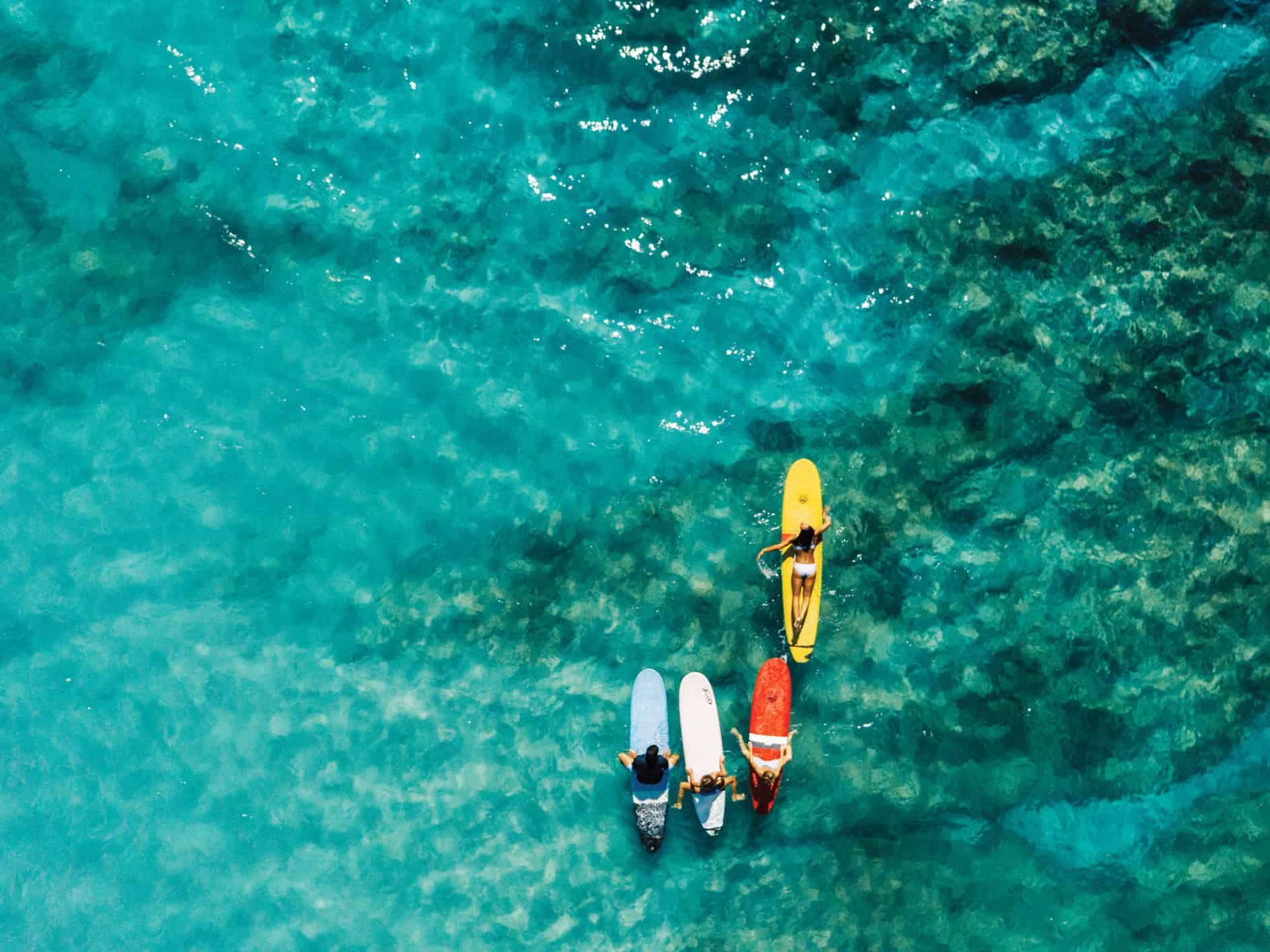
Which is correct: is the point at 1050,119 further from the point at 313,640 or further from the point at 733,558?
the point at 313,640

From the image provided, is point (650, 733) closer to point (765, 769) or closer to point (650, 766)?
point (650, 766)

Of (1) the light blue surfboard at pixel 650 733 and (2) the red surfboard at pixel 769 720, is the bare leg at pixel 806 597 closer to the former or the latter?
(2) the red surfboard at pixel 769 720

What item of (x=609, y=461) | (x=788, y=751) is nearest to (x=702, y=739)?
(x=788, y=751)

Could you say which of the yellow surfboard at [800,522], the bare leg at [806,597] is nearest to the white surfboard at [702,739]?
the yellow surfboard at [800,522]

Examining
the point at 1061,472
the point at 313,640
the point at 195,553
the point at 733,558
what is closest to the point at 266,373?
the point at 195,553

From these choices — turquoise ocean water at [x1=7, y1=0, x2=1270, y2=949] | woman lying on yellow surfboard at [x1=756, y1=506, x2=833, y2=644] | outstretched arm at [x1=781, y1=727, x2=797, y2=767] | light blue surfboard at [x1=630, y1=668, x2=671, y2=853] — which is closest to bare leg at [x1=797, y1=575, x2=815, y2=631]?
woman lying on yellow surfboard at [x1=756, y1=506, x2=833, y2=644]

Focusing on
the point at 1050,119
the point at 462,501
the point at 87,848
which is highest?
the point at 1050,119

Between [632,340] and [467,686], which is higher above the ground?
[632,340]
